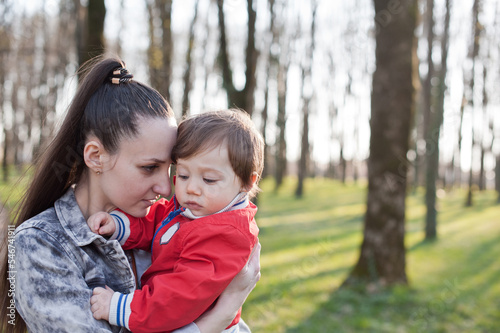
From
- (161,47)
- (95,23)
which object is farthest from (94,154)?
(161,47)

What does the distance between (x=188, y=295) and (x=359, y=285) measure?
5.92 metres

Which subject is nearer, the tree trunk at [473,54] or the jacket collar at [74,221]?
the jacket collar at [74,221]

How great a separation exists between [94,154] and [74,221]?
266 mm

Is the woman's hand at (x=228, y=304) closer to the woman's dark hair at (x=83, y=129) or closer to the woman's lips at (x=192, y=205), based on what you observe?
the woman's lips at (x=192, y=205)

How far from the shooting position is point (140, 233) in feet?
6.04

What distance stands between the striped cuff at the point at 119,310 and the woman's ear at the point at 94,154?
495 mm

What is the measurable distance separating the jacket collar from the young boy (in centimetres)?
5

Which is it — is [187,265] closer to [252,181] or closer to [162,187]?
[162,187]

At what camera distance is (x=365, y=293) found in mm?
6664

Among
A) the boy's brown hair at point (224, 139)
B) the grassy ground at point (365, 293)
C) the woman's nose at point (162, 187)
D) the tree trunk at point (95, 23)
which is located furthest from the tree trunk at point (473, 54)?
the woman's nose at point (162, 187)

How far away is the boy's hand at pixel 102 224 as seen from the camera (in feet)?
5.34

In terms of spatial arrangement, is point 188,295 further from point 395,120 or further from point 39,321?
point 395,120

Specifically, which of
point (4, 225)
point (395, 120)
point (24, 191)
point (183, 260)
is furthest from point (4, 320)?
point (395, 120)

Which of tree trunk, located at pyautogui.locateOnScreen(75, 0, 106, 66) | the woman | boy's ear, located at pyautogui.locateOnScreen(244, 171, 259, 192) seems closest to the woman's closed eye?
the woman
